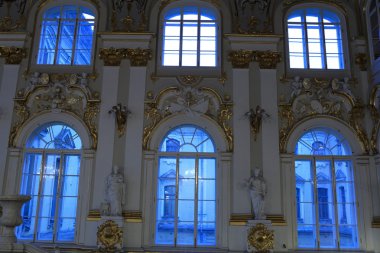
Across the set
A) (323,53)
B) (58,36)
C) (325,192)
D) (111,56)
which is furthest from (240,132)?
(58,36)

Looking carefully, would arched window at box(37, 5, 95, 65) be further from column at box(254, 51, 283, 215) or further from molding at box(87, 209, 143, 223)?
column at box(254, 51, 283, 215)

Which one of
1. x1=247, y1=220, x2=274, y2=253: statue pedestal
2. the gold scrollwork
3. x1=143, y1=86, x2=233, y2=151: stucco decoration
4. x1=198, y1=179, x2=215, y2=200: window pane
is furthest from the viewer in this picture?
the gold scrollwork

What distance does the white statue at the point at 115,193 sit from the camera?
966cm

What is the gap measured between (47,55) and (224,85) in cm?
485

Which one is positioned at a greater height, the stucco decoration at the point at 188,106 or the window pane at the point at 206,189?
the stucco decoration at the point at 188,106

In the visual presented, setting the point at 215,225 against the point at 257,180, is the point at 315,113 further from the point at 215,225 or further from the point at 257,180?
the point at 215,225

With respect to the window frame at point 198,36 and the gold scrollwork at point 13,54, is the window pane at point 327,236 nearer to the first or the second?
the window frame at point 198,36

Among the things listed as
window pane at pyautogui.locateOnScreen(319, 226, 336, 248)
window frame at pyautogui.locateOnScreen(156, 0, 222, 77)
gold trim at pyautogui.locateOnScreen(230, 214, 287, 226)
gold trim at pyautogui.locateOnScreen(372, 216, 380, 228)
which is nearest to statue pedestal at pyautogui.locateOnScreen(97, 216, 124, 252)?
gold trim at pyautogui.locateOnScreen(230, 214, 287, 226)

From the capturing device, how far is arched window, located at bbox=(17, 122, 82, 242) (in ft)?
33.1

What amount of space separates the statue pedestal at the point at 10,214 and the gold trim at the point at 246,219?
4836 mm

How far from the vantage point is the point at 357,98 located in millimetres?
10633

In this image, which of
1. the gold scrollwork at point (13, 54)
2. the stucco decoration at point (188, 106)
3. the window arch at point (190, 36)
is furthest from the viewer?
the window arch at point (190, 36)

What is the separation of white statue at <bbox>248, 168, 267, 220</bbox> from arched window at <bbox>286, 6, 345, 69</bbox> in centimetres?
330

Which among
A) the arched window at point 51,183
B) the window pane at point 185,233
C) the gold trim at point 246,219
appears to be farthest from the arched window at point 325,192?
the arched window at point 51,183
